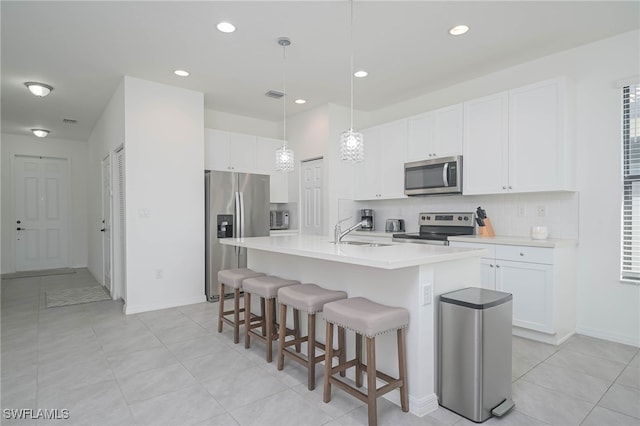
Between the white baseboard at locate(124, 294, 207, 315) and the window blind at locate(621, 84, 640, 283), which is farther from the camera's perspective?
the white baseboard at locate(124, 294, 207, 315)

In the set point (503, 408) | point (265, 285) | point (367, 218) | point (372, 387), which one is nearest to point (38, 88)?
point (265, 285)

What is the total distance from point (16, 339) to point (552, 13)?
5433mm

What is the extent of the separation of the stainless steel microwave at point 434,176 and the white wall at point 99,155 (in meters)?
3.54

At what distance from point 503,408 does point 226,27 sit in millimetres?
3401

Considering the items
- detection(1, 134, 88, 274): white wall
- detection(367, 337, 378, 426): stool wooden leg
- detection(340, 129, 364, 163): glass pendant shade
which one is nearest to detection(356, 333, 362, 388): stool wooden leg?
detection(367, 337, 378, 426): stool wooden leg

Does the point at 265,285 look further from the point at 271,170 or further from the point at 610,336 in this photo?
the point at 271,170

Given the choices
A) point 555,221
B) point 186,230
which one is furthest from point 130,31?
point 555,221

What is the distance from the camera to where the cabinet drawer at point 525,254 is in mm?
3094

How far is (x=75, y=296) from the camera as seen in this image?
16.3 ft

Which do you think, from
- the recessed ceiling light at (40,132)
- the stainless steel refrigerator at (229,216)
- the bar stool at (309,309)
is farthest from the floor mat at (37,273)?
the bar stool at (309,309)

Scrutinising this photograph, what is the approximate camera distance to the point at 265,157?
227 inches

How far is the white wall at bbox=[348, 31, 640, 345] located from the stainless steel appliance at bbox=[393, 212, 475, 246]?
704 mm

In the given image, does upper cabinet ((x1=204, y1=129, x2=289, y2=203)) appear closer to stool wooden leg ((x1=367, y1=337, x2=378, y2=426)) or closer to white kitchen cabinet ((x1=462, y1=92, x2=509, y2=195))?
white kitchen cabinet ((x1=462, y1=92, x2=509, y2=195))

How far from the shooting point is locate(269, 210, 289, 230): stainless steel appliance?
5.92 metres
